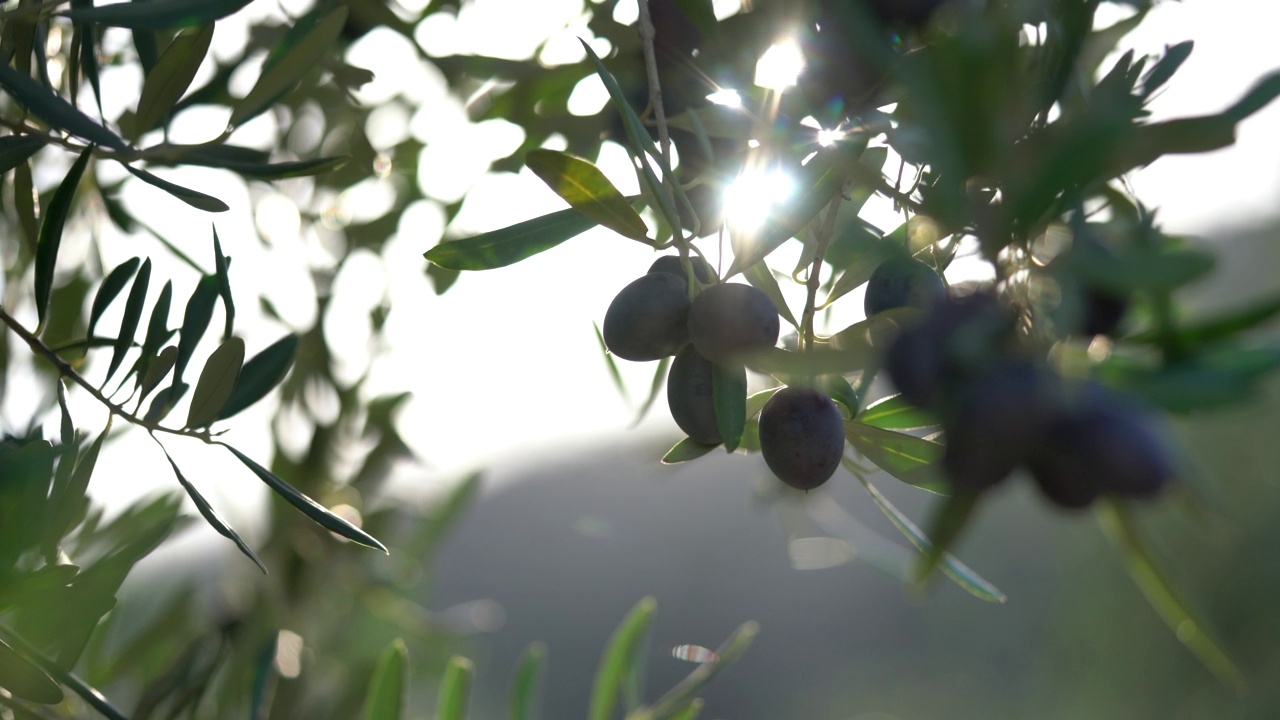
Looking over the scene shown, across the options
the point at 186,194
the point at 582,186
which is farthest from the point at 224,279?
the point at 582,186

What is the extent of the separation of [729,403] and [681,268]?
7 cm

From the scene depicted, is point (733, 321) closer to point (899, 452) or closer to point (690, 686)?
point (899, 452)

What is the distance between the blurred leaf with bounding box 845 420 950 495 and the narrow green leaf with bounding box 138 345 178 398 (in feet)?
0.99

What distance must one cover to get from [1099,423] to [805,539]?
26.2 inches

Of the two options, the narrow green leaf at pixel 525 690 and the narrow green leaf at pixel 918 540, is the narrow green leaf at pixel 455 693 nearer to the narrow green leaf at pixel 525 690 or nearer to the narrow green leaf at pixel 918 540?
the narrow green leaf at pixel 525 690

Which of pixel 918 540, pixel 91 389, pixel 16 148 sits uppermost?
pixel 16 148

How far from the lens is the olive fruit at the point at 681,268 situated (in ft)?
1.30

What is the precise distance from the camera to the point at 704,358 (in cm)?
38

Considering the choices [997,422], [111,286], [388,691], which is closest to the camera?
[997,422]

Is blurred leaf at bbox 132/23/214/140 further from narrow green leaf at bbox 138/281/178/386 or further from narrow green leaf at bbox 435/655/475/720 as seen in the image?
narrow green leaf at bbox 435/655/475/720

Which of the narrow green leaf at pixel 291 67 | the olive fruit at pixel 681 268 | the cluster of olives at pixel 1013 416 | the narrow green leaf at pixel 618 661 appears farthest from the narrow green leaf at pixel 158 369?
the narrow green leaf at pixel 618 661

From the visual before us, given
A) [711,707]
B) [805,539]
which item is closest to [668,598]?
[711,707]

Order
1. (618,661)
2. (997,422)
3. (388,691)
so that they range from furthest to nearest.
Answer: (618,661)
(388,691)
(997,422)

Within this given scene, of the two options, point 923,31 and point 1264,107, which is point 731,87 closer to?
point 923,31
